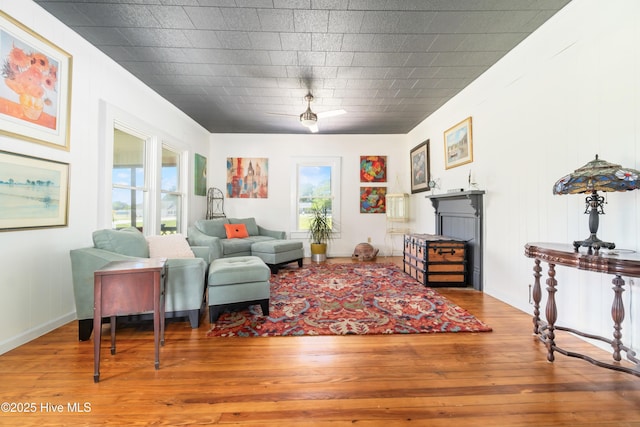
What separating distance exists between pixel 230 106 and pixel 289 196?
228 cm

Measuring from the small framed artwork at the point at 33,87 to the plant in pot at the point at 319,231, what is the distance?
4.12 meters

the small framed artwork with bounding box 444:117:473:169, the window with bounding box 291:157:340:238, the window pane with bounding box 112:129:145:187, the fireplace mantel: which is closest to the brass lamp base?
the fireplace mantel

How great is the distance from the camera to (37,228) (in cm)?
224

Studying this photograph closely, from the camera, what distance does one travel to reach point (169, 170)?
466 cm

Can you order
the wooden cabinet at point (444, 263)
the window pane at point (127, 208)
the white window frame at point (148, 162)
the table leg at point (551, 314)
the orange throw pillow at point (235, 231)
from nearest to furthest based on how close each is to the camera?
the table leg at point (551, 314) → the white window frame at point (148, 162) → the window pane at point (127, 208) → the wooden cabinet at point (444, 263) → the orange throw pillow at point (235, 231)

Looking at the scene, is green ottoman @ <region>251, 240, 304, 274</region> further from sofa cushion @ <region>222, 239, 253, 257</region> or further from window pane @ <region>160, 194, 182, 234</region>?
window pane @ <region>160, 194, 182, 234</region>

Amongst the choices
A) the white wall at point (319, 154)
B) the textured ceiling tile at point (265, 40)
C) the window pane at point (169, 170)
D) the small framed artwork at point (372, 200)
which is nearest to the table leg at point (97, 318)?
the textured ceiling tile at point (265, 40)

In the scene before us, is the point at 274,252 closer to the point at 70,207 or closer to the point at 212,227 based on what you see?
the point at 212,227

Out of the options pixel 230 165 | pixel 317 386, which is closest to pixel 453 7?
pixel 317 386

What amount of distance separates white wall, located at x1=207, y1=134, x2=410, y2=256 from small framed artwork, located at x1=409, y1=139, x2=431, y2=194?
1.15 ft

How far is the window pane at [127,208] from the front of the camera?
3.34m

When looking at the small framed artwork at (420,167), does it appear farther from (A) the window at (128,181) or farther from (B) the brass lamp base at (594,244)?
(A) the window at (128,181)

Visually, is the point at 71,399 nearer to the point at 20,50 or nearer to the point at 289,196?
the point at 20,50

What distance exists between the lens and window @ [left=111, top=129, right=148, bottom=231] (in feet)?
11.0
